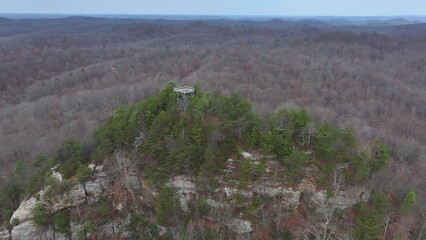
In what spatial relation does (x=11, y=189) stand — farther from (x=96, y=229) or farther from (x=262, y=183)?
(x=262, y=183)

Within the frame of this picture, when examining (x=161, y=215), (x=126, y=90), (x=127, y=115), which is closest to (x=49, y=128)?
(x=126, y=90)

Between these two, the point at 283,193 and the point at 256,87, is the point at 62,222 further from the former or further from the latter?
the point at 256,87

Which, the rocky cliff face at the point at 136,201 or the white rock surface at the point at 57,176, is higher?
the white rock surface at the point at 57,176

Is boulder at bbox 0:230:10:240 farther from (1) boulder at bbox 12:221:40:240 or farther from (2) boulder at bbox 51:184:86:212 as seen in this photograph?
(2) boulder at bbox 51:184:86:212

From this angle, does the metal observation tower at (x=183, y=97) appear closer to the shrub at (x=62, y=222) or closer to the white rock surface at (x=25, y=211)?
the shrub at (x=62, y=222)

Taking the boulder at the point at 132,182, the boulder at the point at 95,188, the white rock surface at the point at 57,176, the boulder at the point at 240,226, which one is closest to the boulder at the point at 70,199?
the boulder at the point at 95,188

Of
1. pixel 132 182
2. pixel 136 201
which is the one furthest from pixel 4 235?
pixel 132 182
